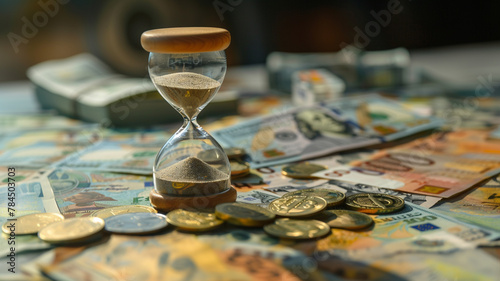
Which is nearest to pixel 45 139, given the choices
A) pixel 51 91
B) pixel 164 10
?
pixel 51 91

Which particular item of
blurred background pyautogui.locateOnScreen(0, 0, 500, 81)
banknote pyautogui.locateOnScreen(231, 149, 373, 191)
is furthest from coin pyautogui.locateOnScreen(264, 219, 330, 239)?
blurred background pyautogui.locateOnScreen(0, 0, 500, 81)

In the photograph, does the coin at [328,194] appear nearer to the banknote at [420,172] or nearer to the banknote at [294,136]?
the banknote at [420,172]

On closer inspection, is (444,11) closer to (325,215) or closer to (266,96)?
(266,96)

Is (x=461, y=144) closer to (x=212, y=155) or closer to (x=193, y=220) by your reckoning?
(x=212, y=155)

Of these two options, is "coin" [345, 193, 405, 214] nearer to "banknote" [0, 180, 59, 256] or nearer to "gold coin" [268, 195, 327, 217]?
"gold coin" [268, 195, 327, 217]

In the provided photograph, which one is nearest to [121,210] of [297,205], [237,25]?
[297,205]

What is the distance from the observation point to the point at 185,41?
112cm

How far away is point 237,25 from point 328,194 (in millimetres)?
2962

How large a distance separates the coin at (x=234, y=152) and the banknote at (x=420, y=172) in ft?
0.96

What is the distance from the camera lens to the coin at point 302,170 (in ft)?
5.10

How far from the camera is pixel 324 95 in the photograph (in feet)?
8.71

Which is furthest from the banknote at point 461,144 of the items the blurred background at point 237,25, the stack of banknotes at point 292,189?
the blurred background at point 237,25

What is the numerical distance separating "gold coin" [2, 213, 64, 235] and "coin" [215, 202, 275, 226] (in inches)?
14.3

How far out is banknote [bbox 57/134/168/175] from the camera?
5.47 ft
